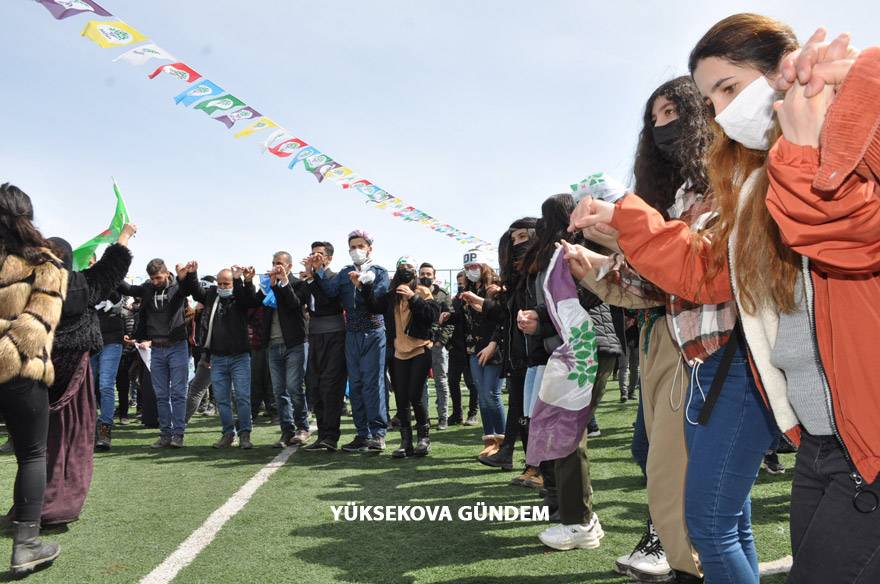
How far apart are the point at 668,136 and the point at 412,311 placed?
435 cm

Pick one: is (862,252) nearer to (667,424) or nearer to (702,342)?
(702,342)

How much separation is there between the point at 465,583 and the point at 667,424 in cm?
132

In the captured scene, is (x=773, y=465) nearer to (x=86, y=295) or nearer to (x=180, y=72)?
(x=86, y=295)

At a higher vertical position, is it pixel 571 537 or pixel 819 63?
pixel 819 63

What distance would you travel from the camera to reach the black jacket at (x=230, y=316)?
740cm

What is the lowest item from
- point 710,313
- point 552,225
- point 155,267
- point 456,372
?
point 456,372

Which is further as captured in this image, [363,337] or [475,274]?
[475,274]

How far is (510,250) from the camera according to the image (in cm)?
493

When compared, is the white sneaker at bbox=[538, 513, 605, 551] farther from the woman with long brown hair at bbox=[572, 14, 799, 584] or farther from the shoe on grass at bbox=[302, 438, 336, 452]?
the shoe on grass at bbox=[302, 438, 336, 452]

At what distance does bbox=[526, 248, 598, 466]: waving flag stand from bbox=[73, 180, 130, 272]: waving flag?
9.11 feet

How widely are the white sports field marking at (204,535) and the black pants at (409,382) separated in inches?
54.8

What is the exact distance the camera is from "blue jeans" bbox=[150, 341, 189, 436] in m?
7.47

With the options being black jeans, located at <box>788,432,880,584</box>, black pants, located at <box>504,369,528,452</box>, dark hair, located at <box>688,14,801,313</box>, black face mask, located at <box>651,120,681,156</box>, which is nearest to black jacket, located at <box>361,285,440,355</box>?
black pants, located at <box>504,369,528,452</box>

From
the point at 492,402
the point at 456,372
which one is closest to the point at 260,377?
the point at 456,372
